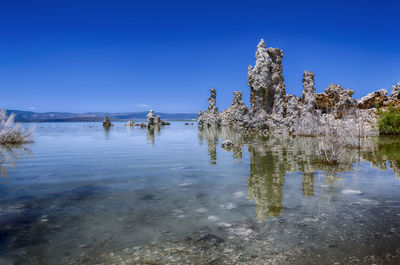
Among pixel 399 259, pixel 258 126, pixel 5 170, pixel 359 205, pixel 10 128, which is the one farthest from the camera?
pixel 258 126

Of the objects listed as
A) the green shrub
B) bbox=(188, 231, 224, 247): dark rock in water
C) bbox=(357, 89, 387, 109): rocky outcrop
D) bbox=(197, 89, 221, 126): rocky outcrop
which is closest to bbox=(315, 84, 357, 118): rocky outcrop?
bbox=(357, 89, 387, 109): rocky outcrop

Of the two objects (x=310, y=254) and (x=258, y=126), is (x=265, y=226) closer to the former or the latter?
(x=310, y=254)

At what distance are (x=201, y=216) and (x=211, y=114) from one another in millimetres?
76653

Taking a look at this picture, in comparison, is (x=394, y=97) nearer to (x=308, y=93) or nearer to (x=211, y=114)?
(x=308, y=93)

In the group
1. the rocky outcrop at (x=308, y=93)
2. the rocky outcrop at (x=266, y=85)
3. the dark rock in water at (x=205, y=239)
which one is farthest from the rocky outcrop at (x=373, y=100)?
the dark rock in water at (x=205, y=239)

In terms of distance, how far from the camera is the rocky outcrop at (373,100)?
127 ft

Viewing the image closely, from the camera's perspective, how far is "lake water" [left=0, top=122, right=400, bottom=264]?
12.4 ft

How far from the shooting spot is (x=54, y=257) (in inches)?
146

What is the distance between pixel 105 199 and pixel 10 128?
1904 cm

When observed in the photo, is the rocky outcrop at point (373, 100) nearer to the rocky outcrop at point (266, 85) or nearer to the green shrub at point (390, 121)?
the rocky outcrop at point (266, 85)

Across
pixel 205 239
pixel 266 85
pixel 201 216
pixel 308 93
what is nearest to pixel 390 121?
pixel 308 93

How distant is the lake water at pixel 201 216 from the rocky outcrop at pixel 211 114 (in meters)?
70.0

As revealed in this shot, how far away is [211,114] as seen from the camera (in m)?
81.5

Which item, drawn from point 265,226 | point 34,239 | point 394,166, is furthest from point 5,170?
point 394,166
